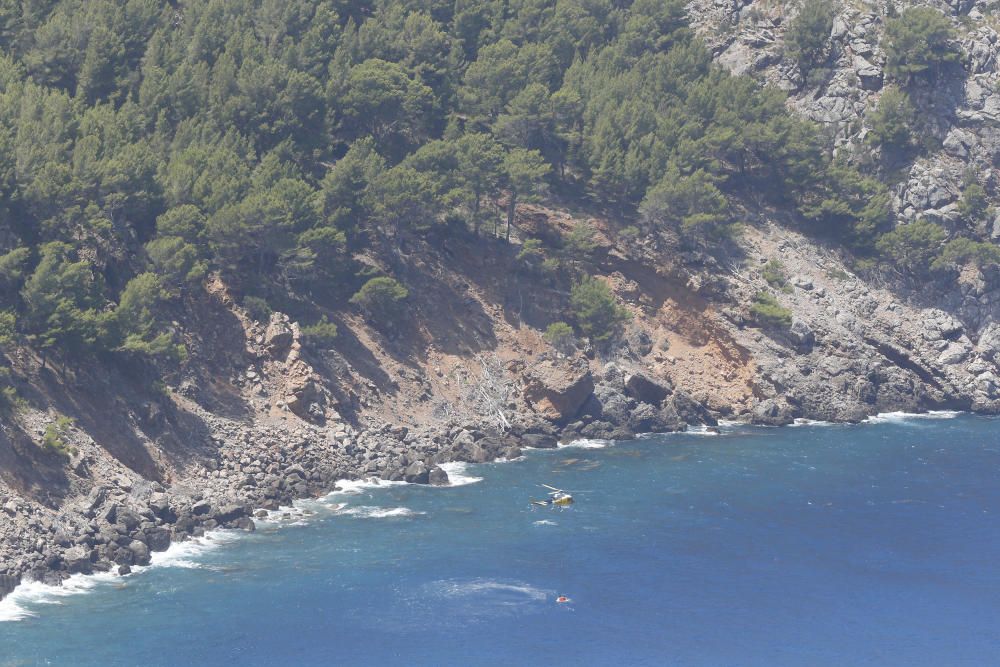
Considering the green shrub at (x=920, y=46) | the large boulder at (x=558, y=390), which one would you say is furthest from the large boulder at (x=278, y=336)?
the green shrub at (x=920, y=46)

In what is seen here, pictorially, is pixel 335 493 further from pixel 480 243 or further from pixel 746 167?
pixel 746 167

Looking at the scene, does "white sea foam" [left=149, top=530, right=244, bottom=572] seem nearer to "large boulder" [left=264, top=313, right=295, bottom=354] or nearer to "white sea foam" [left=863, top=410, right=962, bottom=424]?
"large boulder" [left=264, top=313, right=295, bottom=354]

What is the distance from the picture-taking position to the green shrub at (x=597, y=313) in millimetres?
116000

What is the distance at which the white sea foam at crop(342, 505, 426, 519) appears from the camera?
89.2m

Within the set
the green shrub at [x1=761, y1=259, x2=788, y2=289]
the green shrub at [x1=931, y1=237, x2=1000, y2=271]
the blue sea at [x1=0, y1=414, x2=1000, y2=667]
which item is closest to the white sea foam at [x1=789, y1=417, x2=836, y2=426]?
the blue sea at [x1=0, y1=414, x2=1000, y2=667]

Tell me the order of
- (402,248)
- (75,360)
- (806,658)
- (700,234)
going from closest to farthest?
(806,658), (75,360), (402,248), (700,234)

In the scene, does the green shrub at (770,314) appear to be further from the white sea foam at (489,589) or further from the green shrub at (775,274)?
the white sea foam at (489,589)

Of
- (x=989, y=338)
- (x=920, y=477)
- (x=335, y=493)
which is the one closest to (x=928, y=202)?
(x=989, y=338)

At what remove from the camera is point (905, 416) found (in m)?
120

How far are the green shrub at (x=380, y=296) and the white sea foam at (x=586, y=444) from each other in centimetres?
1661

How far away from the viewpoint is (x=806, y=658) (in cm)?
7006

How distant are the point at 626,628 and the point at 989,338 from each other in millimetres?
68699

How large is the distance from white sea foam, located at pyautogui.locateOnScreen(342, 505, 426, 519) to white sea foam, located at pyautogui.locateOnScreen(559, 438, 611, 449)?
64.6 ft

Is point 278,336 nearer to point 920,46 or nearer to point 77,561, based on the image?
point 77,561
